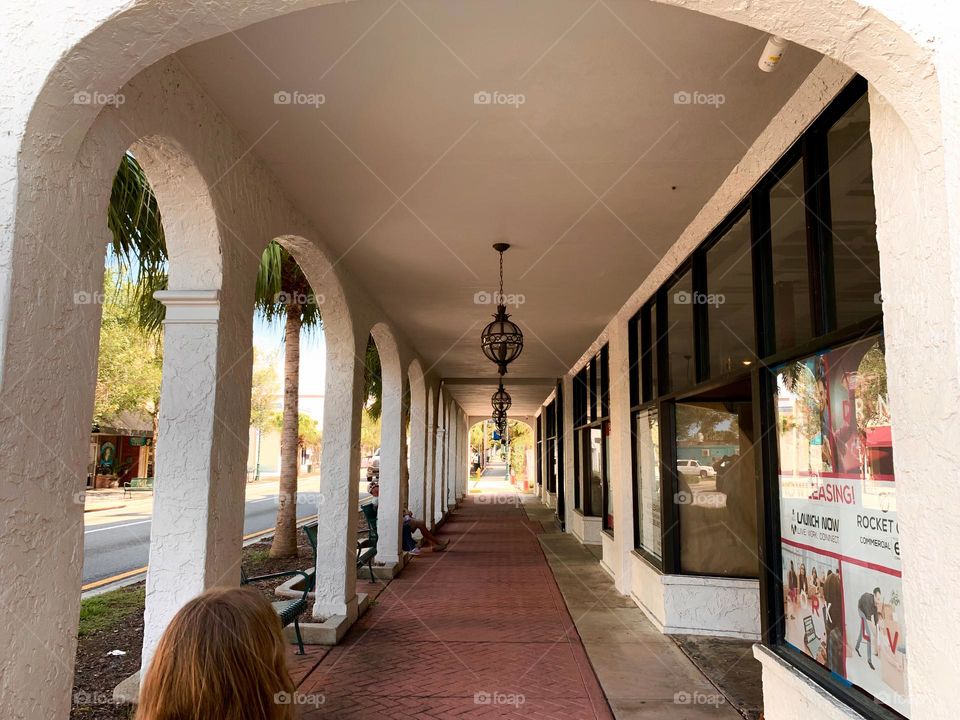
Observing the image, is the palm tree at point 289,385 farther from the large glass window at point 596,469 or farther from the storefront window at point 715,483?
the storefront window at point 715,483

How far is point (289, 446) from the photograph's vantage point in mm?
10289

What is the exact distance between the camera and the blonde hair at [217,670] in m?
1.26

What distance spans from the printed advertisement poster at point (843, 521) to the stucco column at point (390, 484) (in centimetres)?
675

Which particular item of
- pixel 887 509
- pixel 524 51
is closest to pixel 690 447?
pixel 887 509

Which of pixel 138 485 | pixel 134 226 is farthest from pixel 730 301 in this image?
pixel 138 485

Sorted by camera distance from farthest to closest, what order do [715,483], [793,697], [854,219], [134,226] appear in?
[715,483], [134,226], [793,697], [854,219]

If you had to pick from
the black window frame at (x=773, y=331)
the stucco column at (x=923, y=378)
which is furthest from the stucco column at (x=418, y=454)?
the stucco column at (x=923, y=378)

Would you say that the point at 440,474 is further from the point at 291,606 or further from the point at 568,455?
the point at 291,606

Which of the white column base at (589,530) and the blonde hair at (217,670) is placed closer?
the blonde hair at (217,670)

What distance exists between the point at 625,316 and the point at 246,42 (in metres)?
6.24

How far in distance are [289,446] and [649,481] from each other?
5.59m

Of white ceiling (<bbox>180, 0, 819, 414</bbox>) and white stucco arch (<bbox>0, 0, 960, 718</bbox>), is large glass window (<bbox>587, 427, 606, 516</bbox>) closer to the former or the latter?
white ceiling (<bbox>180, 0, 819, 414</bbox>)

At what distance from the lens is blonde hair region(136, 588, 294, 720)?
1.26 m

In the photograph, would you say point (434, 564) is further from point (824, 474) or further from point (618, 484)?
point (824, 474)
